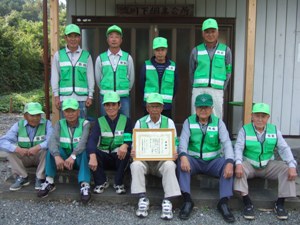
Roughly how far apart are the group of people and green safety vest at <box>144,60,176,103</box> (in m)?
0.01

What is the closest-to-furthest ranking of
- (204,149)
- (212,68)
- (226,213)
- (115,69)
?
(226,213)
(204,149)
(212,68)
(115,69)

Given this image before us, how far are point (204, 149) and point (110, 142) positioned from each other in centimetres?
106

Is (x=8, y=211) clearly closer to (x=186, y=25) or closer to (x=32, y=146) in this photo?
(x=32, y=146)

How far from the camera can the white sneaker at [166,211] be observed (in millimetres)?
3830

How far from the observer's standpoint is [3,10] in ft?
189

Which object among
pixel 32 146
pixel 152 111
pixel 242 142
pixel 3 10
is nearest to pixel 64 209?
pixel 32 146

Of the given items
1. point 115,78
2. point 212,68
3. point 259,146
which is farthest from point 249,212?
point 115,78

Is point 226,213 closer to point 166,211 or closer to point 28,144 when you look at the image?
point 166,211

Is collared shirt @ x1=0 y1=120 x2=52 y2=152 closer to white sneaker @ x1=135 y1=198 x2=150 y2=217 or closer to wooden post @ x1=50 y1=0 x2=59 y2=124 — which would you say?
wooden post @ x1=50 y1=0 x2=59 y2=124

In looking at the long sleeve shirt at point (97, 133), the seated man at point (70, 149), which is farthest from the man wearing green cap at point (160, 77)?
the seated man at point (70, 149)

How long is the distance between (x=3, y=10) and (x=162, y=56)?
5941cm

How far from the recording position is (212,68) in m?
4.62

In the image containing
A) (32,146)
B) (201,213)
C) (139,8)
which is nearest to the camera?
(201,213)

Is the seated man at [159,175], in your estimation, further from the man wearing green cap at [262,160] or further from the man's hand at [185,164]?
the man wearing green cap at [262,160]
